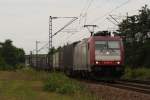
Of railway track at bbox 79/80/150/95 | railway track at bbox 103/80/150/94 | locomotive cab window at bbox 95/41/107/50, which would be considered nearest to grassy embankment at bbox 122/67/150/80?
locomotive cab window at bbox 95/41/107/50

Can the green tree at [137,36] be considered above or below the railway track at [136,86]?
above

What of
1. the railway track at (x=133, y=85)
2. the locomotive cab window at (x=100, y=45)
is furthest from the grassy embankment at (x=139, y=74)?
the railway track at (x=133, y=85)

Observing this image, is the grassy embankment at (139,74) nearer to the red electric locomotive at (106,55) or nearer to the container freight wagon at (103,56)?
the container freight wagon at (103,56)

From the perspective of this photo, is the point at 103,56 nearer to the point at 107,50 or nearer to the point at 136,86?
the point at 107,50

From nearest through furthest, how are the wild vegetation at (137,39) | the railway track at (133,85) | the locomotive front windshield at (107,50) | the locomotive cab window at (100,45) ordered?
1. the railway track at (133,85)
2. the locomotive front windshield at (107,50)
3. the locomotive cab window at (100,45)
4. the wild vegetation at (137,39)

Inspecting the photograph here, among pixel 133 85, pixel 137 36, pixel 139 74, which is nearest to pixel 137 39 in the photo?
pixel 137 36

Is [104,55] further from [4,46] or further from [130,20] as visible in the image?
[4,46]

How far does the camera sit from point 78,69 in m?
38.7

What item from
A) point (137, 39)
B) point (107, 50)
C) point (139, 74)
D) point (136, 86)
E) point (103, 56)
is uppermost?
point (137, 39)

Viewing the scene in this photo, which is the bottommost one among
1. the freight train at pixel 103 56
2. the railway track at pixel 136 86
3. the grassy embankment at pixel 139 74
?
the railway track at pixel 136 86

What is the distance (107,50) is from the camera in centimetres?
3331

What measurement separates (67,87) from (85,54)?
44.8ft

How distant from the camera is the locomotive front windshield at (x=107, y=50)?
108 ft

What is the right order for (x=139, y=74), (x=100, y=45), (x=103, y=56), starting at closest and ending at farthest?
(x=103, y=56), (x=100, y=45), (x=139, y=74)
